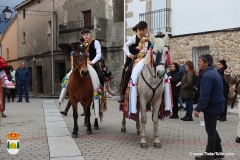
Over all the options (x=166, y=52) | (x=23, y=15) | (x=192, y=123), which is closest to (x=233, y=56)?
(x=192, y=123)

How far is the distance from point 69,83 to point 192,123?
4130 mm

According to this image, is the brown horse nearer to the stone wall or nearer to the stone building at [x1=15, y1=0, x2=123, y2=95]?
the stone wall

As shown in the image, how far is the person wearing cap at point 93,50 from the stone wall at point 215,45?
7.71 metres

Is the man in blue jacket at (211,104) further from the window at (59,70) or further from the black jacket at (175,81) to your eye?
the window at (59,70)

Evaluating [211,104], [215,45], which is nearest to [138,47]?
[211,104]

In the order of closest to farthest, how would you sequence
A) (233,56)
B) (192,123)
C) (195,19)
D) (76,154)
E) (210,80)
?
1. (210,80)
2. (76,154)
3. (192,123)
4. (233,56)
5. (195,19)

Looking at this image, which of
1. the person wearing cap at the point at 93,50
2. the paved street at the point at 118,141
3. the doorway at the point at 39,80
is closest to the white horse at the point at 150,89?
the paved street at the point at 118,141

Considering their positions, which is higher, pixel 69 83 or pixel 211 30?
pixel 211 30

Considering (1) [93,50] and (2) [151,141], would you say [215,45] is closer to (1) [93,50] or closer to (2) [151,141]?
(1) [93,50]

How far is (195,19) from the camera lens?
1507 centimetres

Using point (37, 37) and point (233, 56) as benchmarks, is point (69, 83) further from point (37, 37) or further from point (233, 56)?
point (37, 37)

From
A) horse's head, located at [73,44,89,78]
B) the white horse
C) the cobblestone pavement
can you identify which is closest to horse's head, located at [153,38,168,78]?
the white horse

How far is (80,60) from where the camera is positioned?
7.03 meters

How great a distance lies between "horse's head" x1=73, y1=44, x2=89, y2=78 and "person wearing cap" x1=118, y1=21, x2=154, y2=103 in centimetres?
91
